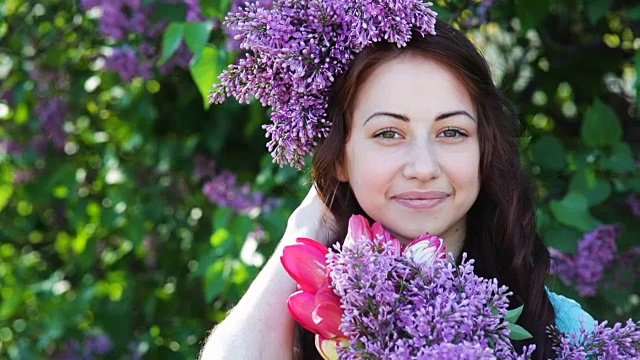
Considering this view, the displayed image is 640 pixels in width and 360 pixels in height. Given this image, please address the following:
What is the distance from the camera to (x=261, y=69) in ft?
4.82

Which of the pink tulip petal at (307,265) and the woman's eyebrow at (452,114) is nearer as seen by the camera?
the pink tulip petal at (307,265)

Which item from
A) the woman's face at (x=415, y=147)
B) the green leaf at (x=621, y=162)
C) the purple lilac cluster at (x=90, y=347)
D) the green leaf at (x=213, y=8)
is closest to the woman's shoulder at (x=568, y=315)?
the woman's face at (x=415, y=147)

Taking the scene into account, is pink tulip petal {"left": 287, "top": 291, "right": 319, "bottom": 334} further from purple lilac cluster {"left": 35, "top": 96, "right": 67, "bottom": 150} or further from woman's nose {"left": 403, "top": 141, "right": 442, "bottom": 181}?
purple lilac cluster {"left": 35, "top": 96, "right": 67, "bottom": 150}

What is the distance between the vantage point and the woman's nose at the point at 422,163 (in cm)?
137

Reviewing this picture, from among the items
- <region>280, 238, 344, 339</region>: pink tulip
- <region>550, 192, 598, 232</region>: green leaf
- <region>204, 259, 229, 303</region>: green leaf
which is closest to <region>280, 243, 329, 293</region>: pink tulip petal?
<region>280, 238, 344, 339</region>: pink tulip

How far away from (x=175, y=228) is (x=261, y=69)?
62.2 inches

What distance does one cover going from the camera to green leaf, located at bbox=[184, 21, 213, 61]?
2.12 metres

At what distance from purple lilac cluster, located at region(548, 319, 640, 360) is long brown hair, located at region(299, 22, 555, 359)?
0.68 feet

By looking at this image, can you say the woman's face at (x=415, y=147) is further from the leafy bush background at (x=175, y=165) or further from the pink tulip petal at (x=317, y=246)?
the leafy bush background at (x=175, y=165)

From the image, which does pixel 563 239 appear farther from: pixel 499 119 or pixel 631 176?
pixel 499 119

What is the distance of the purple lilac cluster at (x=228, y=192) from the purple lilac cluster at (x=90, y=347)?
2.05 ft

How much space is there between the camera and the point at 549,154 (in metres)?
2.35

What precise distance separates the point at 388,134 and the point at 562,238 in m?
0.89

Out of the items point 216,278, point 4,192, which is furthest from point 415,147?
point 4,192
